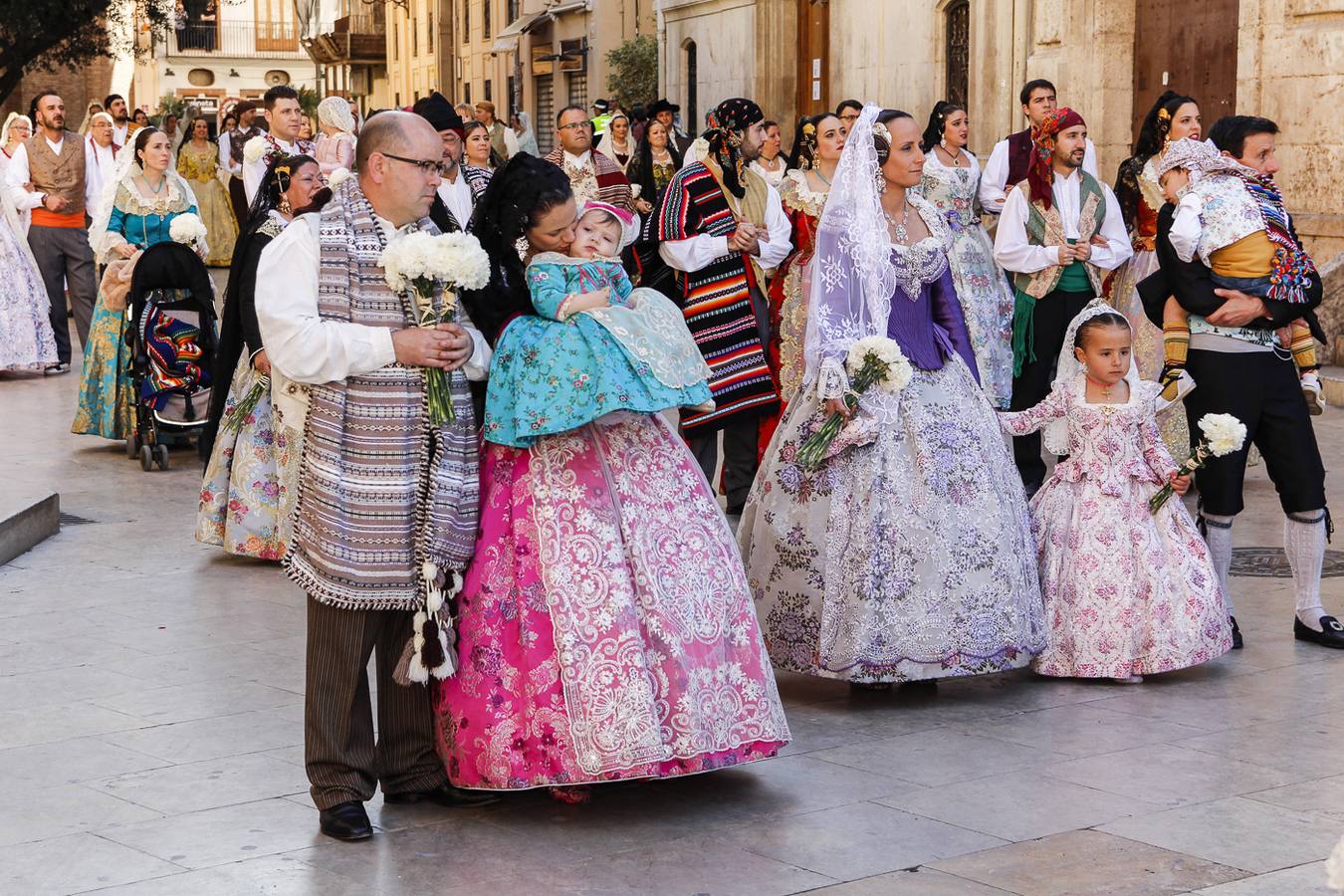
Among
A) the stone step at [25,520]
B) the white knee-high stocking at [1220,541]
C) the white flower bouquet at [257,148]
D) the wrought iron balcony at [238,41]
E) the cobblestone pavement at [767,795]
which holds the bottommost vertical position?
the cobblestone pavement at [767,795]

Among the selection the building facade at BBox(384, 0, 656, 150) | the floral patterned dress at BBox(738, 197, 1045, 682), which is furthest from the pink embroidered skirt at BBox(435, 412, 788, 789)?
the building facade at BBox(384, 0, 656, 150)

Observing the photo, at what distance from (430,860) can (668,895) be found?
2.20 ft

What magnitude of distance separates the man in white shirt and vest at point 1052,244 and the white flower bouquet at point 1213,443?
2.63 m

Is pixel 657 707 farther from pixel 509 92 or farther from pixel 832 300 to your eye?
pixel 509 92

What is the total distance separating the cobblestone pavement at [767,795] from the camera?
15.6 ft

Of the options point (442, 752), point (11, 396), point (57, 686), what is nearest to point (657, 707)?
point (442, 752)

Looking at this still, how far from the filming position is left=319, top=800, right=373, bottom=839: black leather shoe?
16.5ft

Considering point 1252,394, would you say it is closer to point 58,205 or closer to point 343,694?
point 343,694

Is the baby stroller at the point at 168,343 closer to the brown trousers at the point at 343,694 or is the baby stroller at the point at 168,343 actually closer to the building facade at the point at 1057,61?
the brown trousers at the point at 343,694

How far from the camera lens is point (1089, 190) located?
9547 mm

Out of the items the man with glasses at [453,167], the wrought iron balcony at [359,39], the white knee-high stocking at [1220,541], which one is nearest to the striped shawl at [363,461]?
the man with glasses at [453,167]

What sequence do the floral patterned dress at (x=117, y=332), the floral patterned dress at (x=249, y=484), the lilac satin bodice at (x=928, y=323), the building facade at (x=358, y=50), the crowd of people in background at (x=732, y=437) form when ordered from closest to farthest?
1. the crowd of people in background at (x=732, y=437)
2. the lilac satin bodice at (x=928, y=323)
3. the floral patterned dress at (x=249, y=484)
4. the floral patterned dress at (x=117, y=332)
5. the building facade at (x=358, y=50)

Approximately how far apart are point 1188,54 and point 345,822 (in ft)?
46.2

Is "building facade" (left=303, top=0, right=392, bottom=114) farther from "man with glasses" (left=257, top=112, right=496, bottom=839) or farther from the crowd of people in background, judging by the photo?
"man with glasses" (left=257, top=112, right=496, bottom=839)
